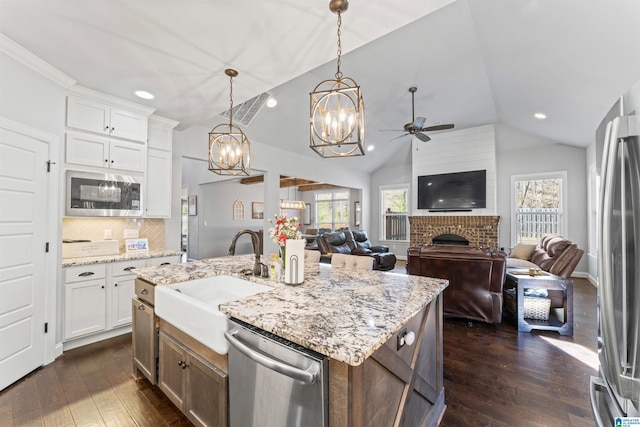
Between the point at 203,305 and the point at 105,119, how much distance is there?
284cm

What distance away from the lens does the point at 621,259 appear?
823 millimetres

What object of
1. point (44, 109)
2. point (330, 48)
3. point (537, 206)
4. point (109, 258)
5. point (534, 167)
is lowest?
point (109, 258)

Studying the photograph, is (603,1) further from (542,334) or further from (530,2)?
(542,334)

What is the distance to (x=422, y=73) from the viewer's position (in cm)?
480

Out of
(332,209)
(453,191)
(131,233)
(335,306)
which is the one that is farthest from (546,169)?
(131,233)

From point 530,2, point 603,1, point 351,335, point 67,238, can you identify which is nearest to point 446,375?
point 351,335

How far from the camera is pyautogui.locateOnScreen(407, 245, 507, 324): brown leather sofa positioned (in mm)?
3242

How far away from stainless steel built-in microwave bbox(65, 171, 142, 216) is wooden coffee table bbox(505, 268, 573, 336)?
4.76 meters

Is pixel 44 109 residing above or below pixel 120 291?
above

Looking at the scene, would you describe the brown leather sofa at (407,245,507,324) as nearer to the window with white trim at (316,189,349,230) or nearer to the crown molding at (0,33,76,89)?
the crown molding at (0,33,76,89)

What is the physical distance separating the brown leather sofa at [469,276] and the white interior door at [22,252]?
3.98 meters

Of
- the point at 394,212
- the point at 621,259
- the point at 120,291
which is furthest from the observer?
the point at 394,212

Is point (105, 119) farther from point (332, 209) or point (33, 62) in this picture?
point (332, 209)

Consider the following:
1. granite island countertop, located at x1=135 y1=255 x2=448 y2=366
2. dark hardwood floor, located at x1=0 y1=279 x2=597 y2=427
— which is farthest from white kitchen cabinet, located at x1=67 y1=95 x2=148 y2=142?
dark hardwood floor, located at x1=0 y1=279 x2=597 y2=427
